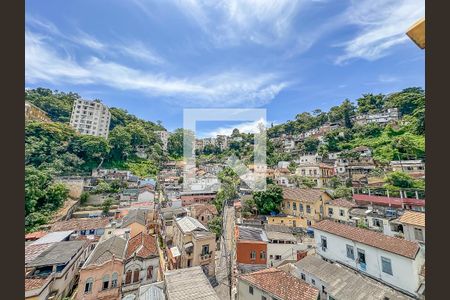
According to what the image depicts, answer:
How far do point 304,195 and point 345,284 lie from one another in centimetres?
949

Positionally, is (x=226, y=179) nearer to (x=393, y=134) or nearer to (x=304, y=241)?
(x=304, y=241)

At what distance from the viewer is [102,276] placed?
770 cm

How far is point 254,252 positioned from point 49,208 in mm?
16247

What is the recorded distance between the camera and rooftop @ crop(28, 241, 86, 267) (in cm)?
769

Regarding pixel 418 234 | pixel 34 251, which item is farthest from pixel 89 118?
pixel 418 234

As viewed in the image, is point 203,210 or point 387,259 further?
point 203,210

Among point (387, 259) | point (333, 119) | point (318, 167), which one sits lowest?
point (387, 259)

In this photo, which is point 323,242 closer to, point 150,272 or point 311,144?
point 150,272

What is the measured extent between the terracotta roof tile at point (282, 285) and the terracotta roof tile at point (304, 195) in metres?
9.20

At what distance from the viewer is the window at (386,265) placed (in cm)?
714

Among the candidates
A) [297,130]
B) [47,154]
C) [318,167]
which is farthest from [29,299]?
[297,130]

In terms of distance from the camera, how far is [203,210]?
51.0ft

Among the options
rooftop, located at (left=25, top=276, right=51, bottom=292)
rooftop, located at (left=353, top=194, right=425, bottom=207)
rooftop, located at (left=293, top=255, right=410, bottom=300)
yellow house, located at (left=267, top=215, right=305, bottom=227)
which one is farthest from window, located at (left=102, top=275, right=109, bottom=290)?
rooftop, located at (left=353, top=194, right=425, bottom=207)

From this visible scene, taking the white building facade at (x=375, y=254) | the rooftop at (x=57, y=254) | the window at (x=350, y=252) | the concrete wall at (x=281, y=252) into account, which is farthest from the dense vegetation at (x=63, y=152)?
the window at (x=350, y=252)
